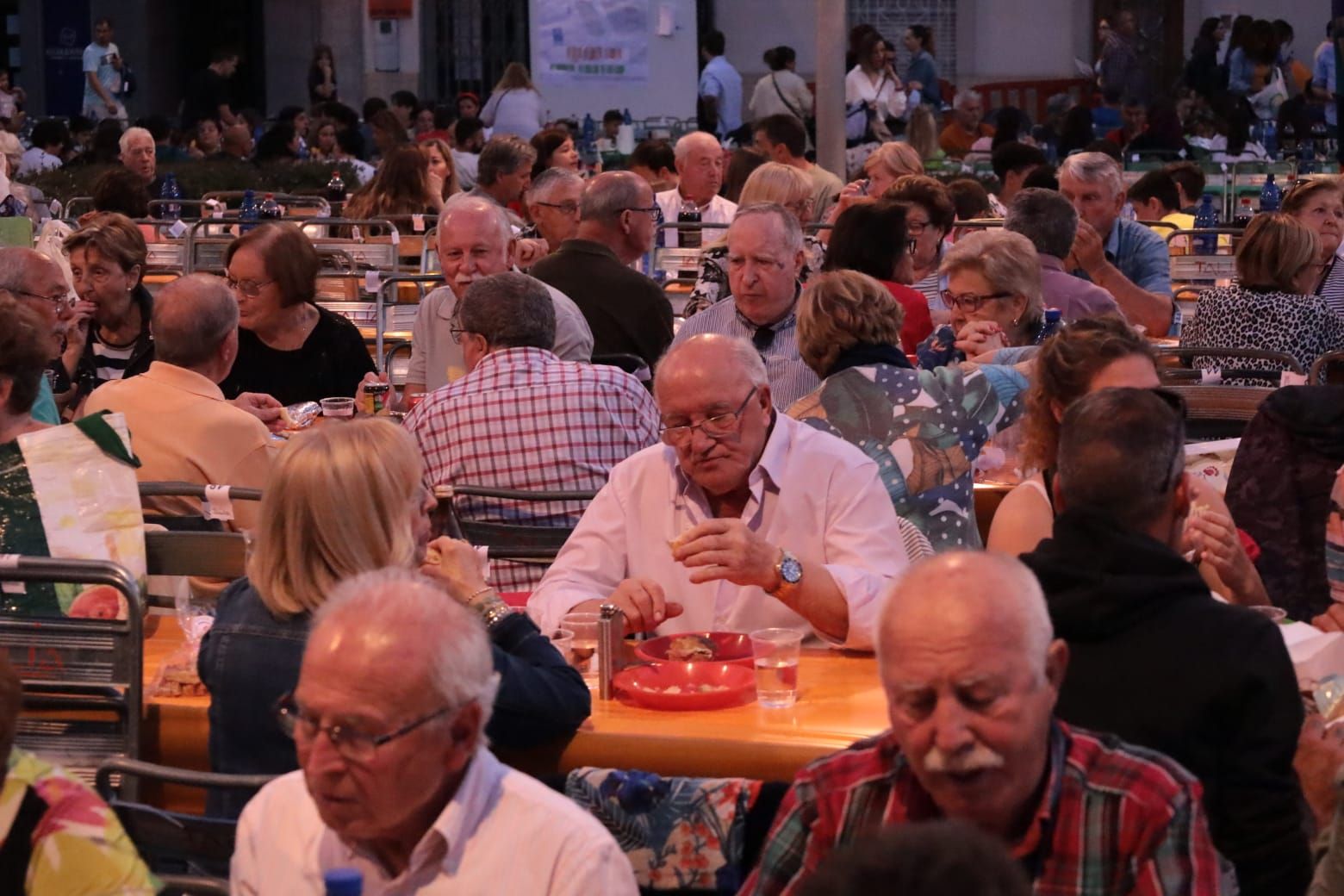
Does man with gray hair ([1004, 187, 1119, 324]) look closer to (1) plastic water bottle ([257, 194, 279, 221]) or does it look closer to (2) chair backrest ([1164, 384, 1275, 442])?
(2) chair backrest ([1164, 384, 1275, 442])

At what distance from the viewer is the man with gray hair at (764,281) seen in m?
5.89

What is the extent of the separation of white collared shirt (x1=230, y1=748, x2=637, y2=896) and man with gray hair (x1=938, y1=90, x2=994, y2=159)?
15.3 m

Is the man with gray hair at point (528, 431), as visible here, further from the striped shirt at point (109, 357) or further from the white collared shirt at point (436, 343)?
the striped shirt at point (109, 357)

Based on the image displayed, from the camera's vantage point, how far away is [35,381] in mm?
3891

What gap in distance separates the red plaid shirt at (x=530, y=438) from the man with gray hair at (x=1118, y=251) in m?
3.01

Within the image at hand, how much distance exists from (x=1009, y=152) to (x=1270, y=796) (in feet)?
26.7

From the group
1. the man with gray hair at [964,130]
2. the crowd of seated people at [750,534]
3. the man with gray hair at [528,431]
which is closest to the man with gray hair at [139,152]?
the crowd of seated people at [750,534]

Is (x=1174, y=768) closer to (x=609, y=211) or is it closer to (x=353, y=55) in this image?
(x=609, y=211)

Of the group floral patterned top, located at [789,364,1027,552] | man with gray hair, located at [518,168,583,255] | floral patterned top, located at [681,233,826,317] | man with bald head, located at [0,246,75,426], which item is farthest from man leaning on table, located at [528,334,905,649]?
man with gray hair, located at [518,168,583,255]

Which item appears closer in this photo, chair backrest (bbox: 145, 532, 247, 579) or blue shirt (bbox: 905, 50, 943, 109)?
chair backrest (bbox: 145, 532, 247, 579)

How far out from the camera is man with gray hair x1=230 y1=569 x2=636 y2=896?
2258mm

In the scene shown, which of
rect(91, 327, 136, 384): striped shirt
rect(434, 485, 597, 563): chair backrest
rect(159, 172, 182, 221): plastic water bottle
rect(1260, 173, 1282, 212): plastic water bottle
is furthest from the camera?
rect(159, 172, 182, 221): plastic water bottle

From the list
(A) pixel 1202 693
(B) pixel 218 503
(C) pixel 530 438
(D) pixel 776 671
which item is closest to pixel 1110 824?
(A) pixel 1202 693

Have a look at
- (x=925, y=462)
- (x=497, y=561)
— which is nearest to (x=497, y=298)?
(x=497, y=561)
